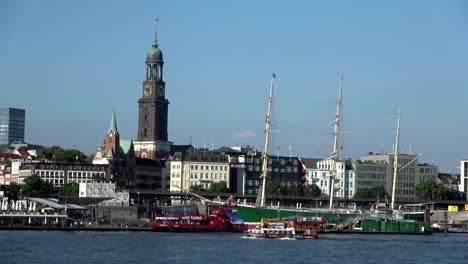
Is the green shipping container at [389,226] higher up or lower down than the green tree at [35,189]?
lower down

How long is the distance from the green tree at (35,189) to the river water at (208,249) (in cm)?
4222

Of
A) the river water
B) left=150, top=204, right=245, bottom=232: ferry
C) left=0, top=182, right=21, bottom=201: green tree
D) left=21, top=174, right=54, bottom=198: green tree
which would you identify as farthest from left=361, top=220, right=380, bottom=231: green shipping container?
left=0, top=182, right=21, bottom=201: green tree

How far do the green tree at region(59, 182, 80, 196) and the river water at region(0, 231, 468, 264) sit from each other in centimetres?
4637

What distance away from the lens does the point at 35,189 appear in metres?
179

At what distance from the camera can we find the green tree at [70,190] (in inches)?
7200

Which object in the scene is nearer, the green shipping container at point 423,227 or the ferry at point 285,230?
the ferry at point 285,230

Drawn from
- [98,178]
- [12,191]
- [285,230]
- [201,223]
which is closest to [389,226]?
[201,223]

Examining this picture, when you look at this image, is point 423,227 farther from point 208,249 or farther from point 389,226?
point 208,249

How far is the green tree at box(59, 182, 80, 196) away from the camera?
183 meters

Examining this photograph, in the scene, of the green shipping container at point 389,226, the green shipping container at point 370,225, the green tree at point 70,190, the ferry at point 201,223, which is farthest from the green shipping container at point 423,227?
the green tree at point 70,190

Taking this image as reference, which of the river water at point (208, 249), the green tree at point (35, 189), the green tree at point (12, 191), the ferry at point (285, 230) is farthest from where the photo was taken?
the green tree at point (12, 191)

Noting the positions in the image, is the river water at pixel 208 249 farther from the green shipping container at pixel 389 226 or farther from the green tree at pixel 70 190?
the green tree at pixel 70 190

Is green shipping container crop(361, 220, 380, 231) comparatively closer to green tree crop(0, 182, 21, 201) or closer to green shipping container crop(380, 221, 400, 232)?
green shipping container crop(380, 221, 400, 232)

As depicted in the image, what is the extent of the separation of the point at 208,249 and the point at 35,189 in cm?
7614
